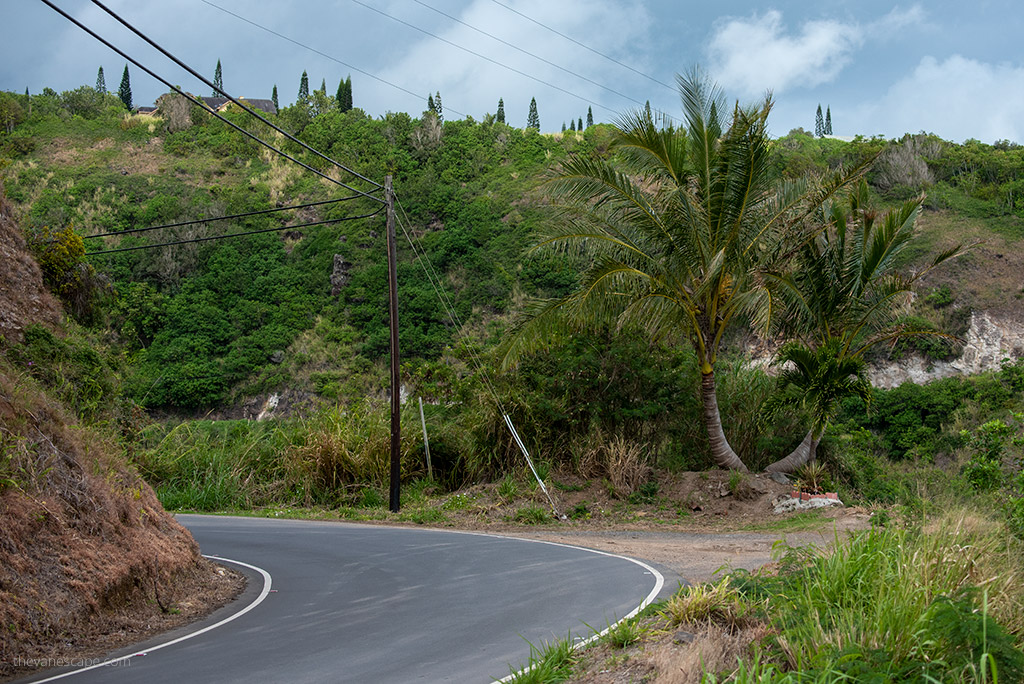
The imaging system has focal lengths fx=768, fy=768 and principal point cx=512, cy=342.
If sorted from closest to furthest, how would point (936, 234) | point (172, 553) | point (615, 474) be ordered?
point (172, 553), point (615, 474), point (936, 234)

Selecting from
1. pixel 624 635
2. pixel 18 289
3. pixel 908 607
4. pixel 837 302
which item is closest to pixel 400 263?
pixel 837 302

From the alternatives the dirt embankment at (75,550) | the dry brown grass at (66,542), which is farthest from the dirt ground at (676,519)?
the dry brown grass at (66,542)

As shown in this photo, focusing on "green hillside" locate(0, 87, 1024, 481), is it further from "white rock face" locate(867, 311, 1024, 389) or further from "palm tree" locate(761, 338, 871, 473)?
"palm tree" locate(761, 338, 871, 473)

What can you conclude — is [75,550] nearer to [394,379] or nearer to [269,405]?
[394,379]

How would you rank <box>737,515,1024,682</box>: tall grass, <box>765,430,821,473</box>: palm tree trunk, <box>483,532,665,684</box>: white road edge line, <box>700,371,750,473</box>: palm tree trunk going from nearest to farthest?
1. <box>737,515,1024,682</box>: tall grass
2. <box>483,532,665,684</box>: white road edge line
3. <box>765,430,821,473</box>: palm tree trunk
4. <box>700,371,750,473</box>: palm tree trunk

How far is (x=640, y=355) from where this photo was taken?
18.8 meters

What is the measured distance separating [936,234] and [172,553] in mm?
44595

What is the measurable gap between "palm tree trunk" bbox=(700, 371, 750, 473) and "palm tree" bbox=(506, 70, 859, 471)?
0.31m

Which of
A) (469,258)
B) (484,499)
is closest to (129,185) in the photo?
(469,258)

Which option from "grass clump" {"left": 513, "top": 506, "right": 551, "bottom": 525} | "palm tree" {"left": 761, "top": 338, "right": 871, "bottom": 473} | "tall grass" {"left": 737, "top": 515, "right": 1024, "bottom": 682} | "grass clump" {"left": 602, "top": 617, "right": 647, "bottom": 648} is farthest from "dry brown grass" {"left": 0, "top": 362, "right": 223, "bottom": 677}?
"palm tree" {"left": 761, "top": 338, "right": 871, "bottom": 473}

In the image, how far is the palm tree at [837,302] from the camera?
51.7 feet

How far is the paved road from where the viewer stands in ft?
19.6

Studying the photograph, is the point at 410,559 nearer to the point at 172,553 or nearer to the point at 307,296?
the point at 172,553

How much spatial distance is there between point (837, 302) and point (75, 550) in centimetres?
1470
